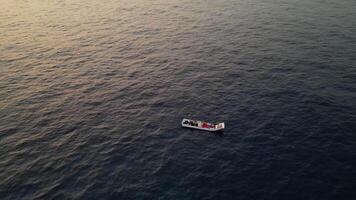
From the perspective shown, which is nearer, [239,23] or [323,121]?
[323,121]

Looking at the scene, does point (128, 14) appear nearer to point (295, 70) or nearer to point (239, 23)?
point (239, 23)

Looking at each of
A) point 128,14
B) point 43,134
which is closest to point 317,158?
point 43,134

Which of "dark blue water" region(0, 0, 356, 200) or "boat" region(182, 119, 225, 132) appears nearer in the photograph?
"dark blue water" region(0, 0, 356, 200)

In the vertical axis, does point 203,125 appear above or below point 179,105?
below

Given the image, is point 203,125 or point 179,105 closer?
point 203,125

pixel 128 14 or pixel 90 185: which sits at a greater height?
pixel 128 14
